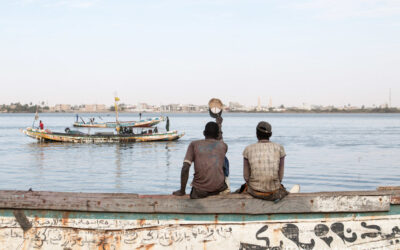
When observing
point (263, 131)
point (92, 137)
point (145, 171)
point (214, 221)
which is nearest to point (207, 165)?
point (214, 221)

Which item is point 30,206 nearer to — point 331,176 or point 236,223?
point 236,223

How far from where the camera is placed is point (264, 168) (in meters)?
6.56

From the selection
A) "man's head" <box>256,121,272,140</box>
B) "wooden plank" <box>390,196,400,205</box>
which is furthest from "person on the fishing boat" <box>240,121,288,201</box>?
"wooden plank" <box>390,196,400,205</box>

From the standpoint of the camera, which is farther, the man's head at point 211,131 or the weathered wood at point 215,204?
the man's head at point 211,131

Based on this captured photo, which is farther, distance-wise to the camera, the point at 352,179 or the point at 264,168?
the point at 352,179

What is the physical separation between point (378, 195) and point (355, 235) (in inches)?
24.8

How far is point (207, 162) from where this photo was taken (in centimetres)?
671

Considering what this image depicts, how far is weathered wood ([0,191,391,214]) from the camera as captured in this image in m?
6.41

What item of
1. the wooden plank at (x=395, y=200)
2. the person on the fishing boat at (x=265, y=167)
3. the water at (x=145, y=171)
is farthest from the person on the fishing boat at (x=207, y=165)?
the water at (x=145, y=171)

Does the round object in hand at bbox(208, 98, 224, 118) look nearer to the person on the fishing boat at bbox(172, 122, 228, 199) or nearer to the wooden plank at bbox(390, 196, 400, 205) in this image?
the person on the fishing boat at bbox(172, 122, 228, 199)

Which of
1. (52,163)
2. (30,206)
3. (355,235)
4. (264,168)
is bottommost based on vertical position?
(52,163)

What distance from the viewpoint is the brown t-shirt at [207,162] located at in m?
6.70

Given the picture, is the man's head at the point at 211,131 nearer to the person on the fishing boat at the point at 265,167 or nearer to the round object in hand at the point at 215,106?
the person on the fishing boat at the point at 265,167

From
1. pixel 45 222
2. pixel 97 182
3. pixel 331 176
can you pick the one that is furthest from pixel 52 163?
pixel 45 222
